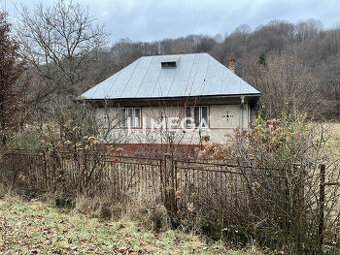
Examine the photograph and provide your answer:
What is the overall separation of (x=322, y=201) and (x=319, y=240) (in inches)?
24.2

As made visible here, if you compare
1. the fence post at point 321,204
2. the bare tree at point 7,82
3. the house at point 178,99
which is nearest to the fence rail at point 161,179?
the fence post at point 321,204

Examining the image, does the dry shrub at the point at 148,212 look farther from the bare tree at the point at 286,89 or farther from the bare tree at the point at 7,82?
the bare tree at the point at 286,89

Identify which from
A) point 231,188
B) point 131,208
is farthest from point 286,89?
point 131,208

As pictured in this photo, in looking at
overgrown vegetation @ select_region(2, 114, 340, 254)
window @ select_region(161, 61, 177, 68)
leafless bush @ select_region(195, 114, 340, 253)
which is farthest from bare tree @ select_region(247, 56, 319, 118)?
leafless bush @ select_region(195, 114, 340, 253)

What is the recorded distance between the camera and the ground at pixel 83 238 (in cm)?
350

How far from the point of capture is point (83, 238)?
3.85 m

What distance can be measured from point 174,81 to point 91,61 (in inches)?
478

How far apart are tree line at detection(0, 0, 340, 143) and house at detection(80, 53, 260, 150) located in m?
1.78

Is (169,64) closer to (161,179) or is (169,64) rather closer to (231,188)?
(161,179)

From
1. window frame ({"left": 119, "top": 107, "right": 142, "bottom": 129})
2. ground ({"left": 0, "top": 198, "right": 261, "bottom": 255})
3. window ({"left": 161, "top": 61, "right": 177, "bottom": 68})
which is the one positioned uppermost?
window ({"left": 161, "top": 61, "right": 177, "bottom": 68})

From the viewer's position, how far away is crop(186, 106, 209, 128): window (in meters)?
12.3

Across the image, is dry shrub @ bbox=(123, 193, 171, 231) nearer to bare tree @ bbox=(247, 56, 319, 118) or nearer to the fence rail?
the fence rail

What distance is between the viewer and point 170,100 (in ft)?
40.8

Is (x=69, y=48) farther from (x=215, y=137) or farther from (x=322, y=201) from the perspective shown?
(x=322, y=201)
